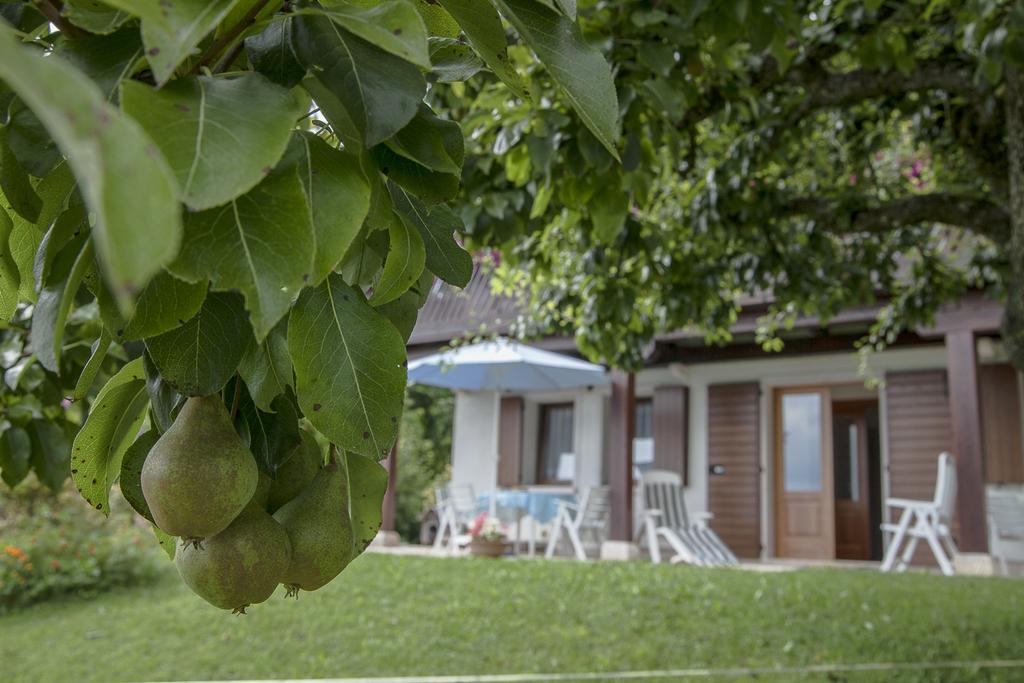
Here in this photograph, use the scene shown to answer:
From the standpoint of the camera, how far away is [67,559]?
28.4 feet

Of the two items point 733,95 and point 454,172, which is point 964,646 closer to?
point 733,95

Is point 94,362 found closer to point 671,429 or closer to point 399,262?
point 399,262

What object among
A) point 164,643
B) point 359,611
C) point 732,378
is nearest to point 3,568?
point 164,643

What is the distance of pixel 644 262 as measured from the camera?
4.82 metres

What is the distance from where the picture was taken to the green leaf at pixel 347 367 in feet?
1.73

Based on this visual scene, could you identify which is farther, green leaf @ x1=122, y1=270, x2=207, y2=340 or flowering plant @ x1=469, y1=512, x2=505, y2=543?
flowering plant @ x1=469, y1=512, x2=505, y2=543

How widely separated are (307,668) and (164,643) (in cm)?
135

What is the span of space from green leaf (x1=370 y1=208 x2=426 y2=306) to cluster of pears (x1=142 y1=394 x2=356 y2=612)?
12 cm

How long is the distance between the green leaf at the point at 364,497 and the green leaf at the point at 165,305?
7.2 inches

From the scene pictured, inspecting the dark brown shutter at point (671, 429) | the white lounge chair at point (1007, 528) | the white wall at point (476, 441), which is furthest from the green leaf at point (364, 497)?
the white wall at point (476, 441)

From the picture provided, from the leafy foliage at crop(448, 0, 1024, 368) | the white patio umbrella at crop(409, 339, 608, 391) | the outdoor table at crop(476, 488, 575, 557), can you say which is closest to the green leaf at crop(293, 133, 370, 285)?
the leafy foliage at crop(448, 0, 1024, 368)

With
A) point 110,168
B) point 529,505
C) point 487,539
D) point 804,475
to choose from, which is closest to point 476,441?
point 529,505

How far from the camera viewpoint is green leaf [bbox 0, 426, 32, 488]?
1.92 m

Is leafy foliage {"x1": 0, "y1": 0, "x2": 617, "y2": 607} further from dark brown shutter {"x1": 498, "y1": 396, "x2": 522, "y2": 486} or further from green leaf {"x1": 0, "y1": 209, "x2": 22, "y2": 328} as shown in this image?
dark brown shutter {"x1": 498, "y1": 396, "x2": 522, "y2": 486}
